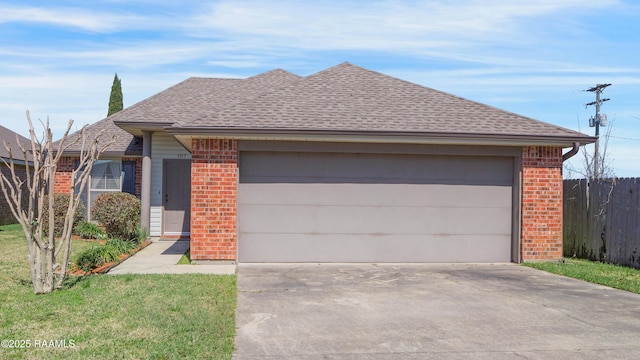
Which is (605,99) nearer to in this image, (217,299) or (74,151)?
(74,151)

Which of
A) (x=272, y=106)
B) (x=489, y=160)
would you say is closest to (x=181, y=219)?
(x=272, y=106)

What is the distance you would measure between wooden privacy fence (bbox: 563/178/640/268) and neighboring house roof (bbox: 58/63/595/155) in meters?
1.63

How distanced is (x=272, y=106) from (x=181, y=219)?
592 cm

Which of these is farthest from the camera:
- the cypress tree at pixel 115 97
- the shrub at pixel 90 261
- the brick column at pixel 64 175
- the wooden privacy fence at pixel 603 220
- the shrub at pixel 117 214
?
the cypress tree at pixel 115 97

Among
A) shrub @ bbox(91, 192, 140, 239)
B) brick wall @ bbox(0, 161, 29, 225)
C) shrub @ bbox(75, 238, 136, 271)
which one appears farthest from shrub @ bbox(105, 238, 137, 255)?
brick wall @ bbox(0, 161, 29, 225)

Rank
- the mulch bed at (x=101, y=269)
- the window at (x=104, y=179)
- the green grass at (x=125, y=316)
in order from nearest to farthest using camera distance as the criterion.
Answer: the green grass at (x=125, y=316) → the mulch bed at (x=101, y=269) → the window at (x=104, y=179)

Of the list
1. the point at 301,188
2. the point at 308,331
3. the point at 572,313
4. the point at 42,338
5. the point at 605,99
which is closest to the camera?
the point at 42,338

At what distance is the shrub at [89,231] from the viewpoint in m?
16.7

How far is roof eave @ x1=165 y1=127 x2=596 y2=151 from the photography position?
451 inches

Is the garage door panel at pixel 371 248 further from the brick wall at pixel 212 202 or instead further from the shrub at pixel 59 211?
the shrub at pixel 59 211

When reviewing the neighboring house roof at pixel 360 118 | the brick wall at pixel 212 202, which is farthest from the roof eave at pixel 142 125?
the brick wall at pixel 212 202

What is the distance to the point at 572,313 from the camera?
305 inches

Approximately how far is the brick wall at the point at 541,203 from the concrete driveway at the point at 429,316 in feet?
4.70

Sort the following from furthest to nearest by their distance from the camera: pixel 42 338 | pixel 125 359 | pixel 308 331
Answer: pixel 308 331 < pixel 42 338 < pixel 125 359
